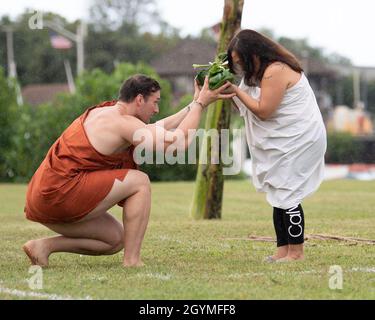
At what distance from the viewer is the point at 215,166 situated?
1470cm

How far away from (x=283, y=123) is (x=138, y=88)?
1.36m

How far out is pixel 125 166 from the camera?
849cm

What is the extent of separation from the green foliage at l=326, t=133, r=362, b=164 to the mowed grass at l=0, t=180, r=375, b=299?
4940 cm

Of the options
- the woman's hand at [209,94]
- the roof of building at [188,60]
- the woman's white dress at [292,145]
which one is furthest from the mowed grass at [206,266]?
the roof of building at [188,60]

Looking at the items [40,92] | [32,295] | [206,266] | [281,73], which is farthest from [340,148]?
[32,295]

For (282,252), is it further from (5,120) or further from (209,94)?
(5,120)

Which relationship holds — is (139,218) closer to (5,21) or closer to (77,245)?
(77,245)

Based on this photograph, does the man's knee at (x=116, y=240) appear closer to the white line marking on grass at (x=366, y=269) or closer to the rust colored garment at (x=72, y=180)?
the rust colored garment at (x=72, y=180)

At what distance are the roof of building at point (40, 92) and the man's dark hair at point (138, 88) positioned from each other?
85912 millimetres

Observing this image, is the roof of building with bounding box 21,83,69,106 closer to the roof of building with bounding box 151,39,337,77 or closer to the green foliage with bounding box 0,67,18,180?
the roof of building with bounding box 151,39,337,77

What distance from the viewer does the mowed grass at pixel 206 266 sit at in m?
6.75

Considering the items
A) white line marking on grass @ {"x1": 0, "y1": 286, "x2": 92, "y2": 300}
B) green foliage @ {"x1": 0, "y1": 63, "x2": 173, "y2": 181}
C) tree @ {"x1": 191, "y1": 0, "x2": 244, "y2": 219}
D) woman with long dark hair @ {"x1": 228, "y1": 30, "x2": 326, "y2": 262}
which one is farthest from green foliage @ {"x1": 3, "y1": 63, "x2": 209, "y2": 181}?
white line marking on grass @ {"x1": 0, "y1": 286, "x2": 92, "y2": 300}

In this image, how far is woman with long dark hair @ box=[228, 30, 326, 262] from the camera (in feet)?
28.0

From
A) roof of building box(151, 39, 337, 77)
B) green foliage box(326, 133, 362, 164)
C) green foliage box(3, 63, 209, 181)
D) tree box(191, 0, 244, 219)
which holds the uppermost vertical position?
tree box(191, 0, 244, 219)
